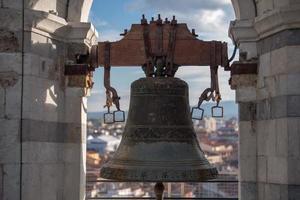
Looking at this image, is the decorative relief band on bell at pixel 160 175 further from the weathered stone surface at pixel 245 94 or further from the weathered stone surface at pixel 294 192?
the weathered stone surface at pixel 245 94

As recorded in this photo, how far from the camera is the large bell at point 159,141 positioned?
13.6 ft

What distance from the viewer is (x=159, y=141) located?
4312 millimetres

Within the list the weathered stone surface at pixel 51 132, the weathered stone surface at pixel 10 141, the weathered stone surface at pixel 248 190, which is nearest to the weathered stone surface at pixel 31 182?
the weathered stone surface at pixel 10 141

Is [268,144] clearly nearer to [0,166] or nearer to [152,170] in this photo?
[152,170]

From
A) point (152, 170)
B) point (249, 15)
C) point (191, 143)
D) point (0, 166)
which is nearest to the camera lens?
point (152, 170)

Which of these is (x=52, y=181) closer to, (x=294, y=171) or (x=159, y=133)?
(x=159, y=133)

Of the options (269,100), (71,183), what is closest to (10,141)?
(71,183)

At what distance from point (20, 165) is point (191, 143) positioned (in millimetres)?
1429

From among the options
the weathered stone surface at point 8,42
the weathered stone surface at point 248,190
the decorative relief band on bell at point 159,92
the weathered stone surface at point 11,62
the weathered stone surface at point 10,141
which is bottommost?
the weathered stone surface at point 248,190

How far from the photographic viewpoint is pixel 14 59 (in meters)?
5.05

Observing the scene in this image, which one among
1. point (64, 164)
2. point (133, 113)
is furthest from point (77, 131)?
point (133, 113)

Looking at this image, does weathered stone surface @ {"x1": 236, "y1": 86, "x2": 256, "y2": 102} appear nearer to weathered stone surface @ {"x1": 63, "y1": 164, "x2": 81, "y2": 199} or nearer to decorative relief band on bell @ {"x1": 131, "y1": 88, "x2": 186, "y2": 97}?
decorative relief band on bell @ {"x1": 131, "y1": 88, "x2": 186, "y2": 97}

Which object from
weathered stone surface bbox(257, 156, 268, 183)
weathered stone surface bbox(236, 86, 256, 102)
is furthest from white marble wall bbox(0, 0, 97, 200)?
weathered stone surface bbox(257, 156, 268, 183)

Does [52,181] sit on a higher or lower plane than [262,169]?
lower
